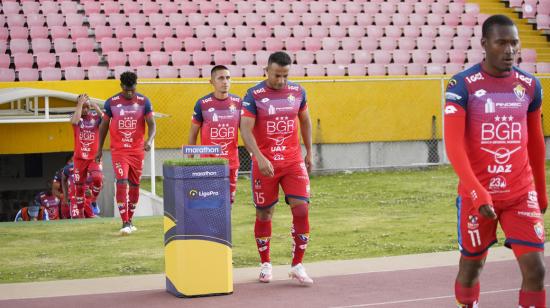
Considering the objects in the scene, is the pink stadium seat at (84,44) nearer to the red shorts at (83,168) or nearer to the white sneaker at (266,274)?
the red shorts at (83,168)

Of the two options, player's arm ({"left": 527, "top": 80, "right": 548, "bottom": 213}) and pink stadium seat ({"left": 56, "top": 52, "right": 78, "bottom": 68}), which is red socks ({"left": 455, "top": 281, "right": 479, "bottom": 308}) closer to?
player's arm ({"left": 527, "top": 80, "right": 548, "bottom": 213})

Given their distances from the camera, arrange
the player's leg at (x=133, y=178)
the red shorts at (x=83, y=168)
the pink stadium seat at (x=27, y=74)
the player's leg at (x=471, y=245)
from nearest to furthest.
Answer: the player's leg at (x=471, y=245), the player's leg at (x=133, y=178), the red shorts at (x=83, y=168), the pink stadium seat at (x=27, y=74)

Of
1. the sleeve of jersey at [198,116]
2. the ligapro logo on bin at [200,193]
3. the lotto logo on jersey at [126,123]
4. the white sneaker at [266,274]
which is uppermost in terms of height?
the sleeve of jersey at [198,116]

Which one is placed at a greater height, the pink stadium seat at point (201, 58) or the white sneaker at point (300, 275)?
the pink stadium seat at point (201, 58)

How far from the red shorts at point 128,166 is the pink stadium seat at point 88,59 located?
31.5ft

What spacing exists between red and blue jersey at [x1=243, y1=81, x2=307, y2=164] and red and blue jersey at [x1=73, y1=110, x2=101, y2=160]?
8.56m

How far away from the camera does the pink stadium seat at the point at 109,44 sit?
82.0 feet

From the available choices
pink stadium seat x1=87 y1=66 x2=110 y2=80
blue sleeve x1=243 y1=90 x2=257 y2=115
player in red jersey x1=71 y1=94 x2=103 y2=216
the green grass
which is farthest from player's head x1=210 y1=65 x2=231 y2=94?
pink stadium seat x1=87 y1=66 x2=110 y2=80

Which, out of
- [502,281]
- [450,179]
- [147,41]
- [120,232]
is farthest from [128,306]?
[147,41]

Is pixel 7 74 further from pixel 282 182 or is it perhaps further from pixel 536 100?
pixel 536 100

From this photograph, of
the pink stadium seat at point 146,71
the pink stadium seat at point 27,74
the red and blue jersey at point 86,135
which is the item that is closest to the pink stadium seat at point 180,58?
the pink stadium seat at point 146,71

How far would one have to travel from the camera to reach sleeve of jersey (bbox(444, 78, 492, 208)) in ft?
21.4

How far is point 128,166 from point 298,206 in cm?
549

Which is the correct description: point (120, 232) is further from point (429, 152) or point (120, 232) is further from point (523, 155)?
point (429, 152)
